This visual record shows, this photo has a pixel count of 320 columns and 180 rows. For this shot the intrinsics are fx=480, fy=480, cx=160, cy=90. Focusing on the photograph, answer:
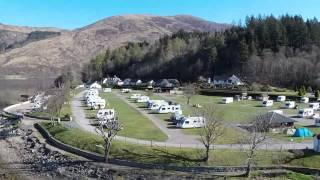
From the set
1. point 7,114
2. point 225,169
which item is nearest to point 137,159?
point 225,169

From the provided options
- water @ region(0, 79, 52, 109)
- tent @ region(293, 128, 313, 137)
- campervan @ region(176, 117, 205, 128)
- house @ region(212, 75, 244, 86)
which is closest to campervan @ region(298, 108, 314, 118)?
tent @ region(293, 128, 313, 137)

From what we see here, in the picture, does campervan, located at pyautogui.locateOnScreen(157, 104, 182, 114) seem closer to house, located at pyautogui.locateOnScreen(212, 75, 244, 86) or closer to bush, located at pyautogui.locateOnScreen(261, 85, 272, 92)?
bush, located at pyautogui.locateOnScreen(261, 85, 272, 92)

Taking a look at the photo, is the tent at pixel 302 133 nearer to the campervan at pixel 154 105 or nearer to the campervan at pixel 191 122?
the campervan at pixel 191 122

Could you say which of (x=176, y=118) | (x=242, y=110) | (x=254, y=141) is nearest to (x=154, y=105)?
(x=242, y=110)

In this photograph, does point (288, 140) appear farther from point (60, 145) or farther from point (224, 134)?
point (60, 145)

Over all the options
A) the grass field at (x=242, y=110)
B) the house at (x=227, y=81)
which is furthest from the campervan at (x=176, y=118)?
the house at (x=227, y=81)

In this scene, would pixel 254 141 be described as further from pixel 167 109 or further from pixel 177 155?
pixel 167 109
